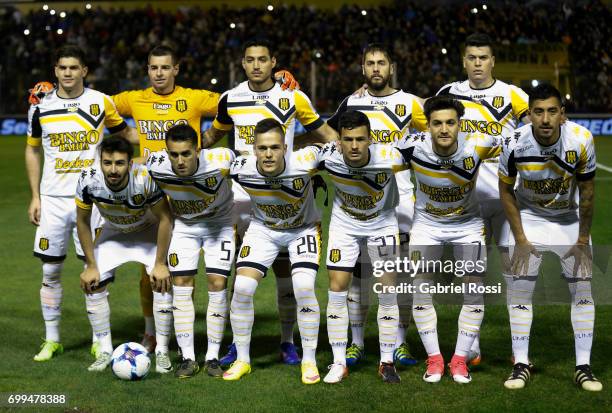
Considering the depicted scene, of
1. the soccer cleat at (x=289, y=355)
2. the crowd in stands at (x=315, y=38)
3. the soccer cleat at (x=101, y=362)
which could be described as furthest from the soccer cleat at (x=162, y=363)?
the crowd in stands at (x=315, y=38)

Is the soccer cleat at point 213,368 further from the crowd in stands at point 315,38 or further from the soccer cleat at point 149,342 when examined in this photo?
the crowd in stands at point 315,38

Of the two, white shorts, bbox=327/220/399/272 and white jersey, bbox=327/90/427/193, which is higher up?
white jersey, bbox=327/90/427/193

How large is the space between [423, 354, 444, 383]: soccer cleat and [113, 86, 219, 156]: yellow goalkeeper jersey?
9.17 ft

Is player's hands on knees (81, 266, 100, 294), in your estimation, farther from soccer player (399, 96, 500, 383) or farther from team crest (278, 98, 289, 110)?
soccer player (399, 96, 500, 383)

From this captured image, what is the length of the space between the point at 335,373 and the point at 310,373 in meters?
0.19

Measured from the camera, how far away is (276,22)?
97.0 ft

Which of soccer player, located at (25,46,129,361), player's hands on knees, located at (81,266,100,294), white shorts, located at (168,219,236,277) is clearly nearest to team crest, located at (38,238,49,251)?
soccer player, located at (25,46,129,361)

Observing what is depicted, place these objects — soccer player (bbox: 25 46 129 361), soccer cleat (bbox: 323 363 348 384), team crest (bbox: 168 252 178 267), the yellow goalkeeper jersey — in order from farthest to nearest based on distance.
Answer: the yellow goalkeeper jersey < soccer player (bbox: 25 46 129 361) < team crest (bbox: 168 252 178 267) < soccer cleat (bbox: 323 363 348 384)

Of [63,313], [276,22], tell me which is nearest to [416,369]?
[63,313]

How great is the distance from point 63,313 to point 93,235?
150 cm

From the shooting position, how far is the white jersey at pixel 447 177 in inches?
272

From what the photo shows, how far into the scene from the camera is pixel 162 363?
7.34 m

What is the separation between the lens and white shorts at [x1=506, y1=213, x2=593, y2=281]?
269 inches

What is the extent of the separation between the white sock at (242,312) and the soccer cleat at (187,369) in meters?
0.35
